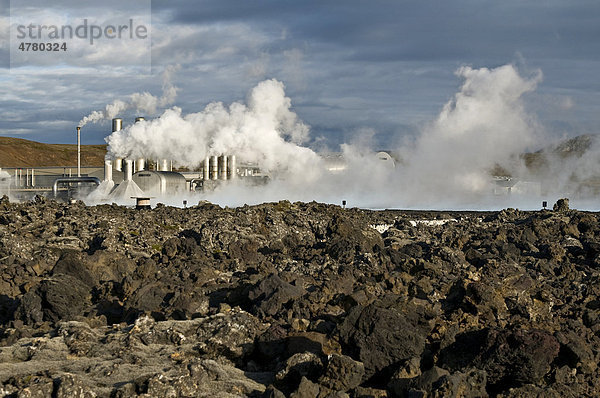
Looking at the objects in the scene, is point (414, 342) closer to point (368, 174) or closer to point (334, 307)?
point (334, 307)

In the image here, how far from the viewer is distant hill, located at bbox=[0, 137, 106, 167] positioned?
169288 mm

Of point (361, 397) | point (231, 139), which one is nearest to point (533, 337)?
point (361, 397)

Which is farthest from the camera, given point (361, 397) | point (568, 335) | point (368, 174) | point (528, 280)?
point (368, 174)

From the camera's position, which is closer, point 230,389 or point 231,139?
point 230,389

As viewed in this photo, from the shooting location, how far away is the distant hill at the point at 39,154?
169288 mm

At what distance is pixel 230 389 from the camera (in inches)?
537

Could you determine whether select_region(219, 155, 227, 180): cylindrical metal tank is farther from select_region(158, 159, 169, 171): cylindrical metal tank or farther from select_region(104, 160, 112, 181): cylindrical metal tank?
select_region(104, 160, 112, 181): cylindrical metal tank

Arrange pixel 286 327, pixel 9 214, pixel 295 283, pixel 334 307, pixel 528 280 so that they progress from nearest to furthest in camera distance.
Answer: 1. pixel 286 327
2. pixel 334 307
3. pixel 295 283
4. pixel 528 280
5. pixel 9 214

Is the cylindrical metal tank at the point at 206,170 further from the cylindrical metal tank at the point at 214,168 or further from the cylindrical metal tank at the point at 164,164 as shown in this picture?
the cylindrical metal tank at the point at 164,164

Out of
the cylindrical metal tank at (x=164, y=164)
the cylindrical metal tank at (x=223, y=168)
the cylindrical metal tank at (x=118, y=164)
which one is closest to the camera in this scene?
the cylindrical metal tank at (x=118, y=164)

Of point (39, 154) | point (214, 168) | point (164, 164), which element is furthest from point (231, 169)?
point (39, 154)

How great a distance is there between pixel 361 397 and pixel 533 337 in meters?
3.30

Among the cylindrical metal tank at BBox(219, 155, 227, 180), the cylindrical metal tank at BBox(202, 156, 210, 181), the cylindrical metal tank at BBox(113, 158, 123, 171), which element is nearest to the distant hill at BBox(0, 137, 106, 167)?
the cylindrical metal tank at BBox(202, 156, 210, 181)

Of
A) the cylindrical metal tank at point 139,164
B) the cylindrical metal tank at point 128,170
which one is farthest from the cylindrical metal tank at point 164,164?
the cylindrical metal tank at point 128,170
